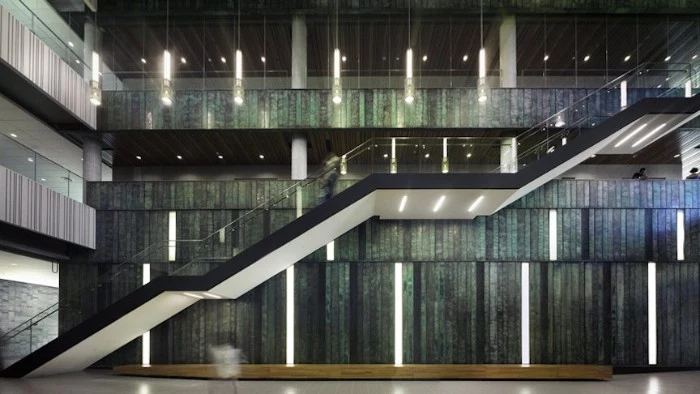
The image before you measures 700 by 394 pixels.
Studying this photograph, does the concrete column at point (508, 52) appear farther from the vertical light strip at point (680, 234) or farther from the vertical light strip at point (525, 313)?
the vertical light strip at point (680, 234)

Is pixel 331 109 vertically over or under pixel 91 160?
over

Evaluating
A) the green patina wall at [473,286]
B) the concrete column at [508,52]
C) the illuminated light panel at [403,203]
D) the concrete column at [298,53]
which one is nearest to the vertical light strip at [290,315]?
the green patina wall at [473,286]

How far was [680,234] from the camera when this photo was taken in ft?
56.0

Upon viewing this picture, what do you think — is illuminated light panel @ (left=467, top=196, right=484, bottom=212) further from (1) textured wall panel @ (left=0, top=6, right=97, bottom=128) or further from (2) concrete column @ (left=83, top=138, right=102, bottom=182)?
(1) textured wall panel @ (left=0, top=6, right=97, bottom=128)

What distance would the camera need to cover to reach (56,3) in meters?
17.3

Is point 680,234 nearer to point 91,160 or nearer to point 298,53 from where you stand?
point 298,53

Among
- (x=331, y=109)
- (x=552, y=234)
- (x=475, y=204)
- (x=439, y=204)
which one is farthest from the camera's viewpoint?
(x=331, y=109)

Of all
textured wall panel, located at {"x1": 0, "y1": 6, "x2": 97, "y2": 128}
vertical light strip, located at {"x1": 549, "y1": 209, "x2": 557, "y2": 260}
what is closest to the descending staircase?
vertical light strip, located at {"x1": 549, "y1": 209, "x2": 557, "y2": 260}

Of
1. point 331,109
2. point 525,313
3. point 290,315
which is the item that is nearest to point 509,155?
point 525,313

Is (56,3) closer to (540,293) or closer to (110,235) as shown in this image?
(110,235)

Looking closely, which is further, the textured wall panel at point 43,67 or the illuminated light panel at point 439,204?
the illuminated light panel at point 439,204

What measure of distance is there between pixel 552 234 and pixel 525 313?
2.75 metres

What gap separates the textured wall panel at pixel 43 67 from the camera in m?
13.3

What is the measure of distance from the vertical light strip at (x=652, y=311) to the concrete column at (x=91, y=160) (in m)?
18.8
